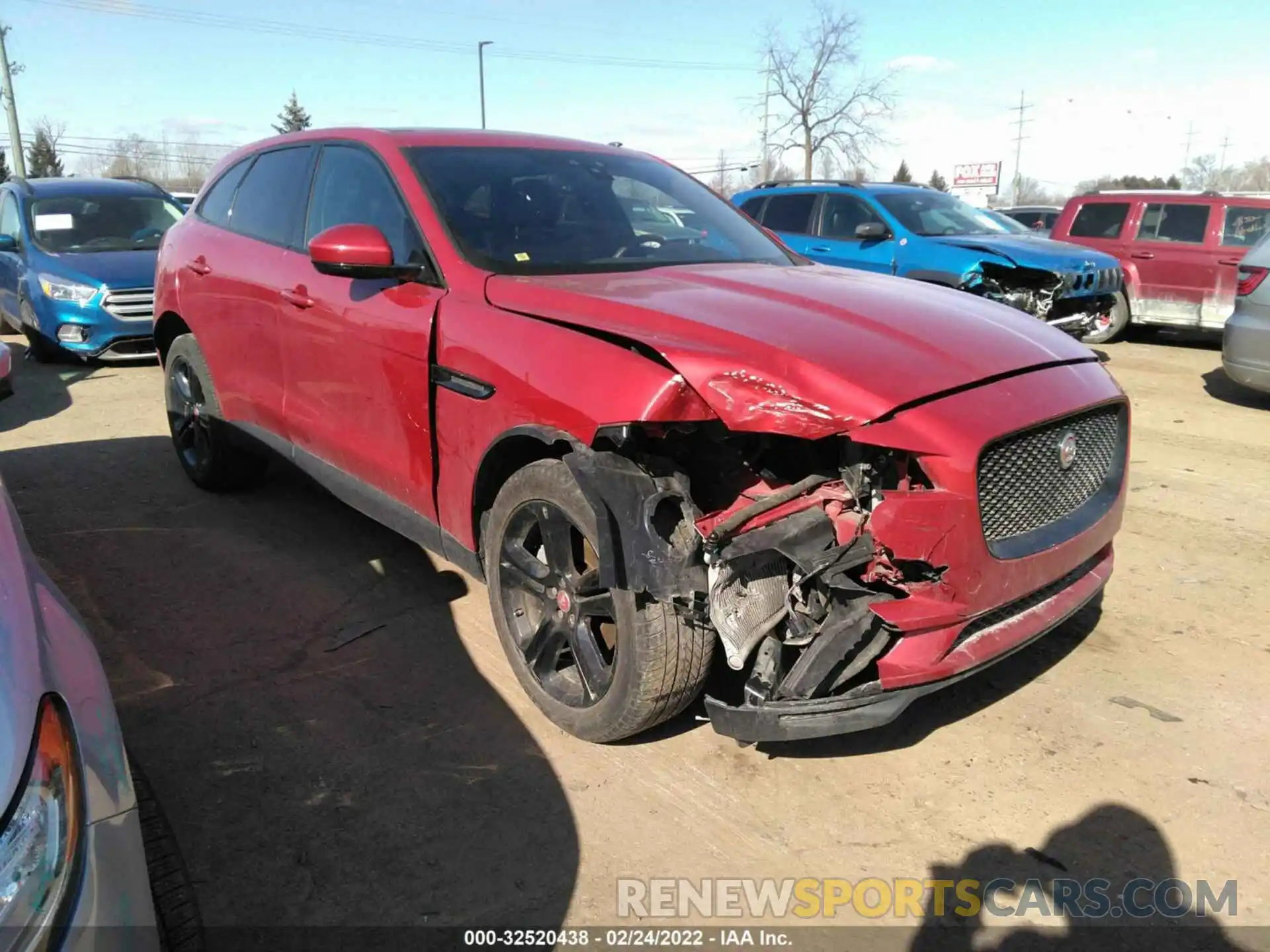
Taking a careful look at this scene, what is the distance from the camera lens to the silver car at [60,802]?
133cm

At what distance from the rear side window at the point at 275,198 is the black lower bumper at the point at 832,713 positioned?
9.55 feet

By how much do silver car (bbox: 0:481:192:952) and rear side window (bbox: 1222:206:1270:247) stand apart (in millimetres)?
12422

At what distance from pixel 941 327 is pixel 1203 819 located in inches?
61.5

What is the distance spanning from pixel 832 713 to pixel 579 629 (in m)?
0.81

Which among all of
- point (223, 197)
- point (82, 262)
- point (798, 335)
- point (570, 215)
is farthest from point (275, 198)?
point (82, 262)

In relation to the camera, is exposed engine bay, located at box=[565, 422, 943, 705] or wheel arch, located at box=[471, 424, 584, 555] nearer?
exposed engine bay, located at box=[565, 422, 943, 705]

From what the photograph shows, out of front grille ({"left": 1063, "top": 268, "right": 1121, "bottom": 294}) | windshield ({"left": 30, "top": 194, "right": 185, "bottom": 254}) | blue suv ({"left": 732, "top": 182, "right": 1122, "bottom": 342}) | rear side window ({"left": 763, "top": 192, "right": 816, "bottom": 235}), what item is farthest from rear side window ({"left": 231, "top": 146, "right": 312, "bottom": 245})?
front grille ({"left": 1063, "top": 268, "right": 1121, "bottom": 294})

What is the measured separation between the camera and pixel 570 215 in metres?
3.62

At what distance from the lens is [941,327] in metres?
2.77

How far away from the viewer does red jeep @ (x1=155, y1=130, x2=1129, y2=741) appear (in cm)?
237

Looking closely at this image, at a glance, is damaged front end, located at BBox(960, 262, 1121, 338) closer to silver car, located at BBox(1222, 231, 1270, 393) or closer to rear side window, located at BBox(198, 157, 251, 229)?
silver car, located at BBox(1222, 231, 1270, 393)

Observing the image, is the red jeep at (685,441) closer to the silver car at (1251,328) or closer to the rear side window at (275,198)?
the rear side window at (275,198)

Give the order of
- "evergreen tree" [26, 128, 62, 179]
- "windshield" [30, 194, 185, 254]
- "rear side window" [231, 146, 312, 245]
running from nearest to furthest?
"rear side window" [231, 146, 312, 245]
"windshield" [30, 194, 185, 254]
"evergreen tree" [26, 128, 62, 179]

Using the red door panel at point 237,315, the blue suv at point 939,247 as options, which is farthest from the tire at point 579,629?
the blue suv at point 939,247
